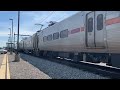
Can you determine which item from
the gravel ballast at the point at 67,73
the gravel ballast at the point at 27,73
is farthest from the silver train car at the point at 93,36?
the gravel ballast at the point at 27,73

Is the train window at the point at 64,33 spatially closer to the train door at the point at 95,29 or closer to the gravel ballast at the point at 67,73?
the gravel ballast at the point at 67,73

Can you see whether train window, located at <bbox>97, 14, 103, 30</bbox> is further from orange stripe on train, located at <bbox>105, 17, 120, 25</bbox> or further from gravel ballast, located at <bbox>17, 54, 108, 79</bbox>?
gravel ballast, located at <bbox>17, 54, 108, 79</bbox>

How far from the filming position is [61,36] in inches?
996

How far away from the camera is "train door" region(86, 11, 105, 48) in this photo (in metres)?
15.3

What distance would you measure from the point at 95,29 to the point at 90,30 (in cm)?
93

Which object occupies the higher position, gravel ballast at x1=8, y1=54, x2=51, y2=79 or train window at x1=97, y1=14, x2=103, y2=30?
train window at x1=97, y1=14, x2=103, y2=30

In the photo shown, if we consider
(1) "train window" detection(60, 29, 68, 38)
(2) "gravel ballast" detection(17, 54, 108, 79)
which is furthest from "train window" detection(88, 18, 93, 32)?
(1) "train window" detection(60, 29, 68, 38)

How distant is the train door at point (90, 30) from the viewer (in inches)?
652

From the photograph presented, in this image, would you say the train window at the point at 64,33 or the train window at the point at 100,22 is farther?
the train window at the point at 64,33

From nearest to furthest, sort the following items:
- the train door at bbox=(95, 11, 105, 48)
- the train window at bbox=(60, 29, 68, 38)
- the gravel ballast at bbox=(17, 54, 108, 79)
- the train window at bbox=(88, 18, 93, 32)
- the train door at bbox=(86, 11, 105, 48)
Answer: the gravel ballast at bbox=(17, 54, 108, 79)
the train door at bbox=(95, 11, 105, 48)
the train door at bbox=(86, 11, 105, 48)
the train window at bbox=(88, 18, 93, 32)
the train window at bbox=(60, 29, 68, 38)

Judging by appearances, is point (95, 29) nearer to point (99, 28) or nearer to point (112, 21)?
point (99, 28)

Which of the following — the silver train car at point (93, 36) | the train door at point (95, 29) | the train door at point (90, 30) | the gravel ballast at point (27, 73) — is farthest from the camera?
the train door at point (90, 30)
